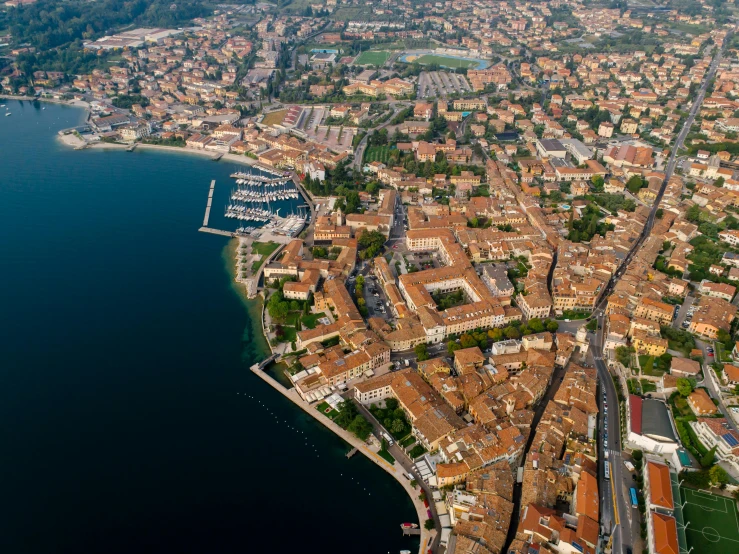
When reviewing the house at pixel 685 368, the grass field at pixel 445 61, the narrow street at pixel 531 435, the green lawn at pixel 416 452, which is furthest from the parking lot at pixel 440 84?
the green lawn at pixel 416 452

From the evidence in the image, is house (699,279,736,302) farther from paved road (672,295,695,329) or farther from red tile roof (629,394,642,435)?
red tile roof (629,394,642,435)

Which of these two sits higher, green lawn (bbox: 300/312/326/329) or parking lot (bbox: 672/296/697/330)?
green lawn (bbox: 300/312/326/329)

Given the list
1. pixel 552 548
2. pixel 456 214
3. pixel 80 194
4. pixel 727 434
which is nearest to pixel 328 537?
pixel 552 548

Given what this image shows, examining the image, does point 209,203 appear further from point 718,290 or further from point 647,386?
point 718,290

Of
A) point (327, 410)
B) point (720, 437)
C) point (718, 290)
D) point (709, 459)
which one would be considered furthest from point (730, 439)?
point (327, 410)

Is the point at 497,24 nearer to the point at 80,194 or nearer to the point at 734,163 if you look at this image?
the point at 734,163

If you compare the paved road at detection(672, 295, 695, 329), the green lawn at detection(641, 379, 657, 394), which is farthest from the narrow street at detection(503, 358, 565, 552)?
the paved road at detection(672, 295, 695, 329)

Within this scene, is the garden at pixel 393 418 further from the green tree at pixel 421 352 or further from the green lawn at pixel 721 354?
the green lawn at pixel 721 354

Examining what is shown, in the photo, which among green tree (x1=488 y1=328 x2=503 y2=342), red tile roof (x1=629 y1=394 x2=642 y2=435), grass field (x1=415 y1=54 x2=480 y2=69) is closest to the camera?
red tile roof (x1=629 y1=394 x2=642 y2=435)
